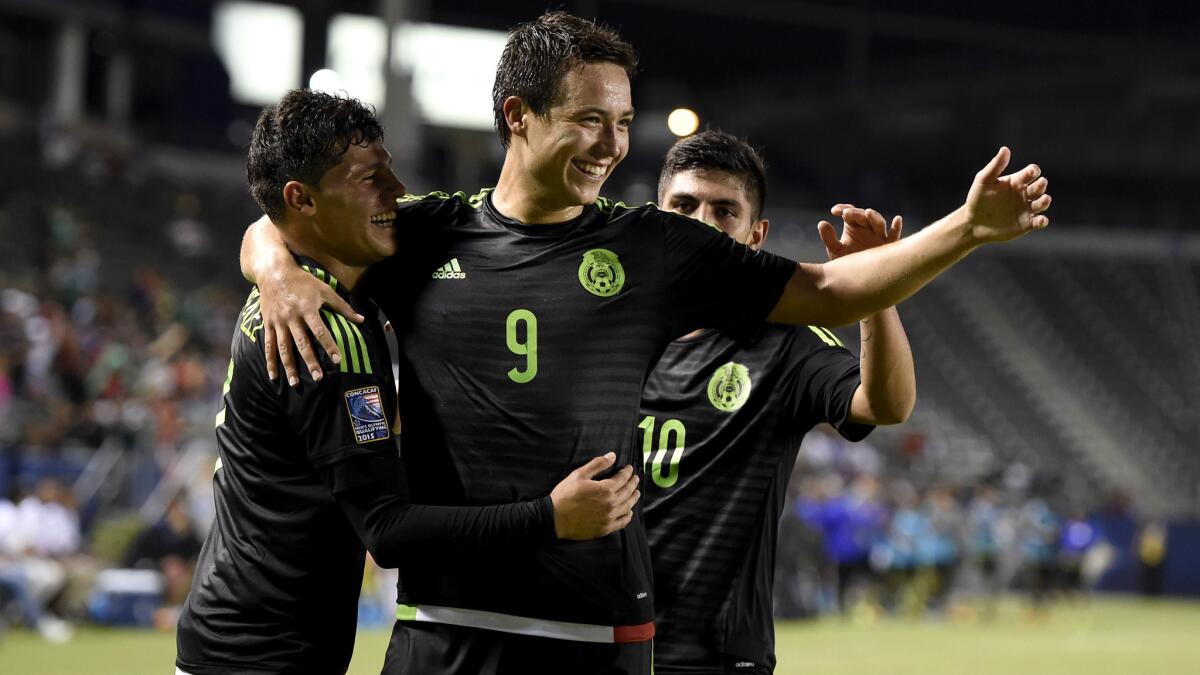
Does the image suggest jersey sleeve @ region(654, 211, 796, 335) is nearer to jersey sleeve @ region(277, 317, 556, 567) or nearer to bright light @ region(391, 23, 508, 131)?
jersey sleeve @ region(277, 317, 556, 567)

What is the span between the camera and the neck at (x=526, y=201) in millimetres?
3630

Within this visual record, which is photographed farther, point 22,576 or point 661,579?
point 22,576

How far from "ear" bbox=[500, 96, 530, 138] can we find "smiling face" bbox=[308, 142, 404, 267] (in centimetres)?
35

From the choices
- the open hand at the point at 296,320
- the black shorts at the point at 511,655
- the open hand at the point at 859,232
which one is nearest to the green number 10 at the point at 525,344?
the open hand at the point at 296,320

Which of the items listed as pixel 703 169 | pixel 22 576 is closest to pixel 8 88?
pixel 22 576

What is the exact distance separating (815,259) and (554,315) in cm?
3065

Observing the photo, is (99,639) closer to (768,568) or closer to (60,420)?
(60,420)

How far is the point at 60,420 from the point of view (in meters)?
17.5

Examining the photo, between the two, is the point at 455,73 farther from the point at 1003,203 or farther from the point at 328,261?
the point at 1003,203

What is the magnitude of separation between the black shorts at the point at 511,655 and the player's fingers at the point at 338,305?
724 millimetres

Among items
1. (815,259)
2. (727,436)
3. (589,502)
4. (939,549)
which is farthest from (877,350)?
(815,259)

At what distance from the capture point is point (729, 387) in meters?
4.59

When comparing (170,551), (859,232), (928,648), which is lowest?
(928,648)

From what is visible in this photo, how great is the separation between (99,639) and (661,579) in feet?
38.4
